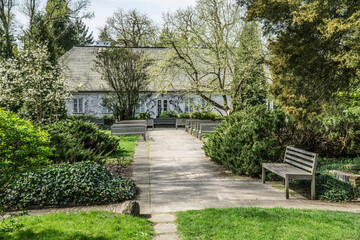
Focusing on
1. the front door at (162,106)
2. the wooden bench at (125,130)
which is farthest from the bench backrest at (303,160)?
the front door at (162,106)

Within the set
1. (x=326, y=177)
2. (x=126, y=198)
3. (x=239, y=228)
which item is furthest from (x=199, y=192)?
(x=326, y=177)

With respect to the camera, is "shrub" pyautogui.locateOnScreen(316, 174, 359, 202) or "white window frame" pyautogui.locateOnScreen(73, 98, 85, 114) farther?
"white window frame" pyautogui.locateOnScreen(73, 98, 85, 114)

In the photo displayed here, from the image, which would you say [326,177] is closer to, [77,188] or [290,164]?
[290,164]

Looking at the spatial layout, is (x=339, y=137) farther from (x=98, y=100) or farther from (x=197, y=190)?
(x=98, y=100)

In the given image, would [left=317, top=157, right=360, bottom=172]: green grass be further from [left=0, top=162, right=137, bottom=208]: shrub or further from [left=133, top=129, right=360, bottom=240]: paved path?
[left=0, top=162, right=137, bottom=208]: shrub

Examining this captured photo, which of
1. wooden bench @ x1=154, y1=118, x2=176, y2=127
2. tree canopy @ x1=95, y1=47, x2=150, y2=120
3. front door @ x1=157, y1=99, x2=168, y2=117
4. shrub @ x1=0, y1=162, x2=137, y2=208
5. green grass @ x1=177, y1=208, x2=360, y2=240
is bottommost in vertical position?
green grass @ x1=177, y1=208, x2=360, y2=240

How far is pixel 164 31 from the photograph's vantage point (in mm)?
17328

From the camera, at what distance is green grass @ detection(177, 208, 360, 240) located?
447cm

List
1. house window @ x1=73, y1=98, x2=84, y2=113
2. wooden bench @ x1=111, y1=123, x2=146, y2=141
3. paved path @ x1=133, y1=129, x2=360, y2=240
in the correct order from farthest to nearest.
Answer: house window @ x1=73, y1=98, x2=84, y2=113
wooden bench @ x1=111, y1=123, x2=146, y2=141
paved path @ x1=133, y1=129, x2=360, y2=240

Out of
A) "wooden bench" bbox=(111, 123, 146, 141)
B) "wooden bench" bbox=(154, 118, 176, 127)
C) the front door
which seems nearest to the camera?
"wooden bench" bbox=(111, 123, 146, 141)

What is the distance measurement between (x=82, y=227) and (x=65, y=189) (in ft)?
5.46

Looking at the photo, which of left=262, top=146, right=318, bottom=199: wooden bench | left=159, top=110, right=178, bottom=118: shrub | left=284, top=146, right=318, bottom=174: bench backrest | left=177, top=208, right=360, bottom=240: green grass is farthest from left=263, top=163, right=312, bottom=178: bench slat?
left=159, top=110, right=178, bottom=118: shrub

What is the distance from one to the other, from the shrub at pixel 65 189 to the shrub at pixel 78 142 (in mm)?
1831

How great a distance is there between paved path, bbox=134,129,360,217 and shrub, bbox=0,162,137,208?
0.62 meters
